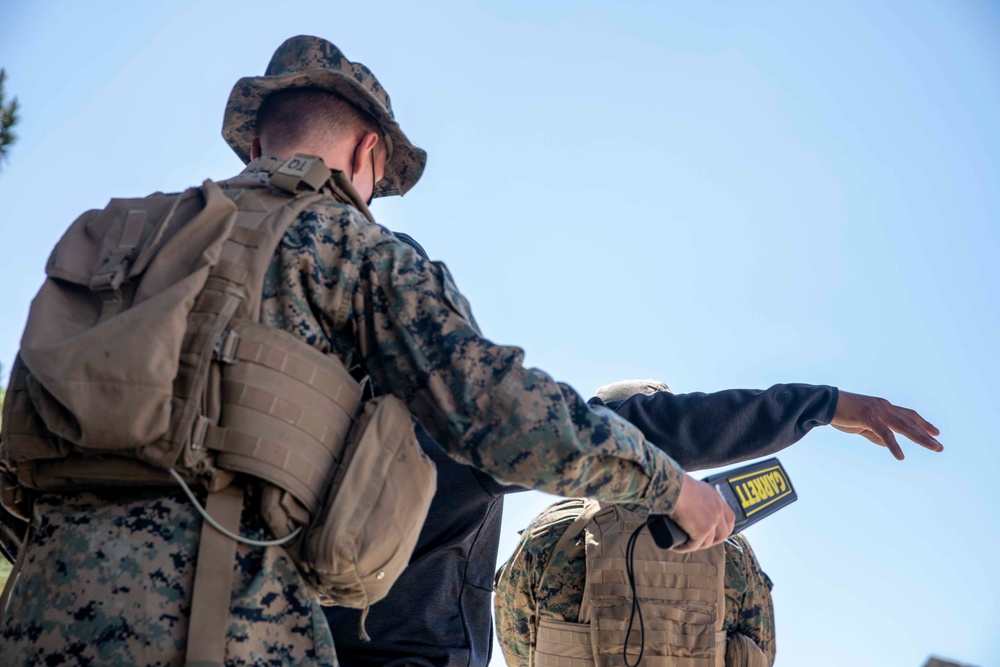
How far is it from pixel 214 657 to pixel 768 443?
2287 millimetres

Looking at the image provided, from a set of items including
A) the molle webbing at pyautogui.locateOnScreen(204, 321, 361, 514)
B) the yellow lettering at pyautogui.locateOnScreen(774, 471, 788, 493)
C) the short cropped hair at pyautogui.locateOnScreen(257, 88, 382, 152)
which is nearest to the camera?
the molle webbing at pyautogui.locateOnScreen(204, 321, 361, 514)

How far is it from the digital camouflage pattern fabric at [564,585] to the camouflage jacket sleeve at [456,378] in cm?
240

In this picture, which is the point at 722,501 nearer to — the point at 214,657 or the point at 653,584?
the point at 214,657

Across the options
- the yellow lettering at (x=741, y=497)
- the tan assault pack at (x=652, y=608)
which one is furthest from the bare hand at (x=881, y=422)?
the tan assault pack at (x=652, y=608)

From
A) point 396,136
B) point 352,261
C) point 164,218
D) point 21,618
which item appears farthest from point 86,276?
point 396,136

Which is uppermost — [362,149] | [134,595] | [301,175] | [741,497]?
[362,149]

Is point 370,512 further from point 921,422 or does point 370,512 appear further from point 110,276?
point 921,422

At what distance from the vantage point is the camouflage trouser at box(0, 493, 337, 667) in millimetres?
2043

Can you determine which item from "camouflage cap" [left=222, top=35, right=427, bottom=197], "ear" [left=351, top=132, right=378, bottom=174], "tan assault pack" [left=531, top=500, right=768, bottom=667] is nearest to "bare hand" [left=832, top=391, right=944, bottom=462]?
"tan assault pack" [left=531, top=500, right=768, bottom=667]

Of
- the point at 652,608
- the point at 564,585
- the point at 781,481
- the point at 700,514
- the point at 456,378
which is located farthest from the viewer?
the point at 564,585

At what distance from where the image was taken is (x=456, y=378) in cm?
233

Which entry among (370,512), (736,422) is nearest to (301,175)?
(370,512)

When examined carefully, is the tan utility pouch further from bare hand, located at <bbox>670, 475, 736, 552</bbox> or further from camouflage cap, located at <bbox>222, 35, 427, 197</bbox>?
camouflage cap, located at <bbox>222, 35, 427, 197</bbox>

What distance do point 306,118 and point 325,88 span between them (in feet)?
0.47
